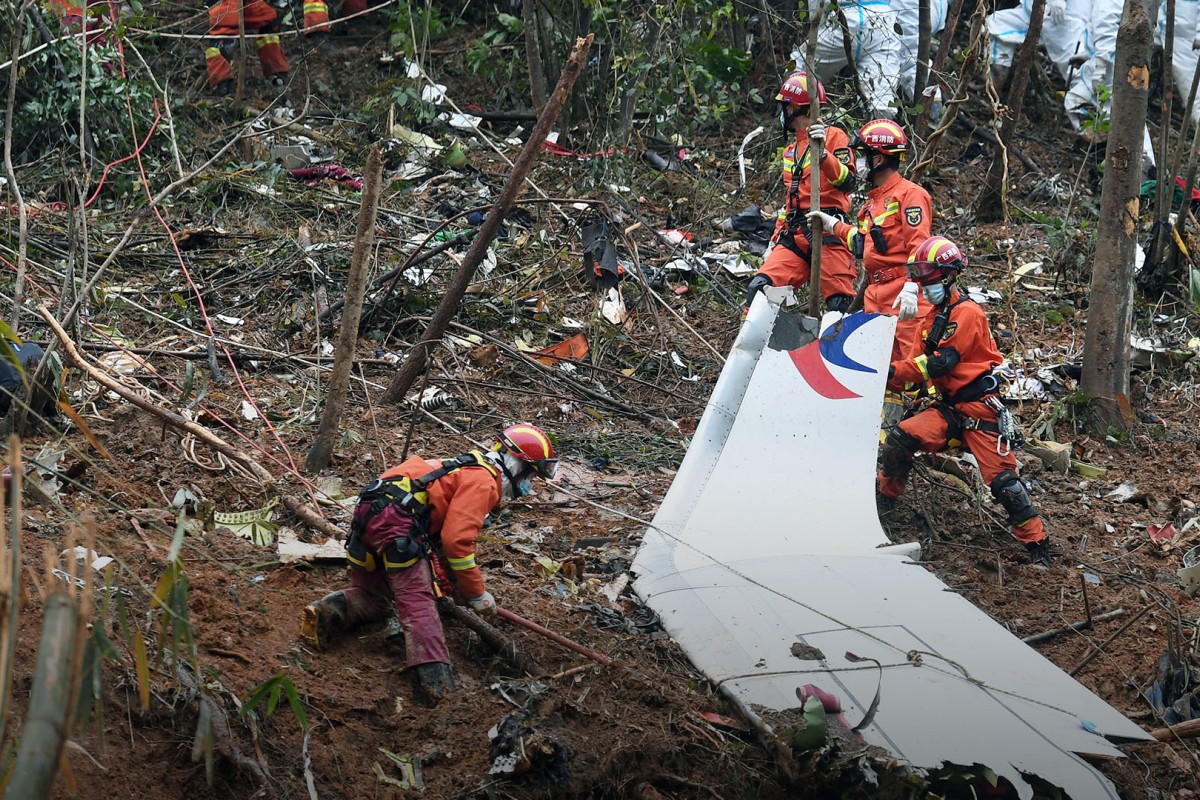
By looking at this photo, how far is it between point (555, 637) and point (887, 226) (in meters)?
3.33

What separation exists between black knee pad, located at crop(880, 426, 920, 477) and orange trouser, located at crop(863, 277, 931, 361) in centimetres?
46

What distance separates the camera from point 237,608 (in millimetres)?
3695

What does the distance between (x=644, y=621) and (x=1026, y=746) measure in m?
1.48

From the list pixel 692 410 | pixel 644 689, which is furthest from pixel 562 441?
pixel 644 689

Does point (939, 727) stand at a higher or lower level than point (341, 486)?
higher

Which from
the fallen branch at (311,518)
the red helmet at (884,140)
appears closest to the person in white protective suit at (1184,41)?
the red helmet at (884,140)

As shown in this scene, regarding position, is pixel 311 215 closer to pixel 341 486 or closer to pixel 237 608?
pixel 341 486

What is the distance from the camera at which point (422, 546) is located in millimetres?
3676

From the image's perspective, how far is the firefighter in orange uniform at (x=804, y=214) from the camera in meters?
6.49

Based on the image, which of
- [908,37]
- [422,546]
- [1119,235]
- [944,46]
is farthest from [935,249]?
[908,37]

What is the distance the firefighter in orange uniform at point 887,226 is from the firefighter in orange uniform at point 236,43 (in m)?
5.89

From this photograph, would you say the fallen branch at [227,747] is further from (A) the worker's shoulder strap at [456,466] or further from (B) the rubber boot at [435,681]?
(A) the worker's shoulder strap at [456,466]

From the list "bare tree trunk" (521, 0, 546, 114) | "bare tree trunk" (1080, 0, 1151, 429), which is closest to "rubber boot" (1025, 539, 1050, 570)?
"bare tree trunk" (1080, 0, 1151, 429)

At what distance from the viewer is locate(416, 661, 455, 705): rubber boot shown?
354 centimetres
